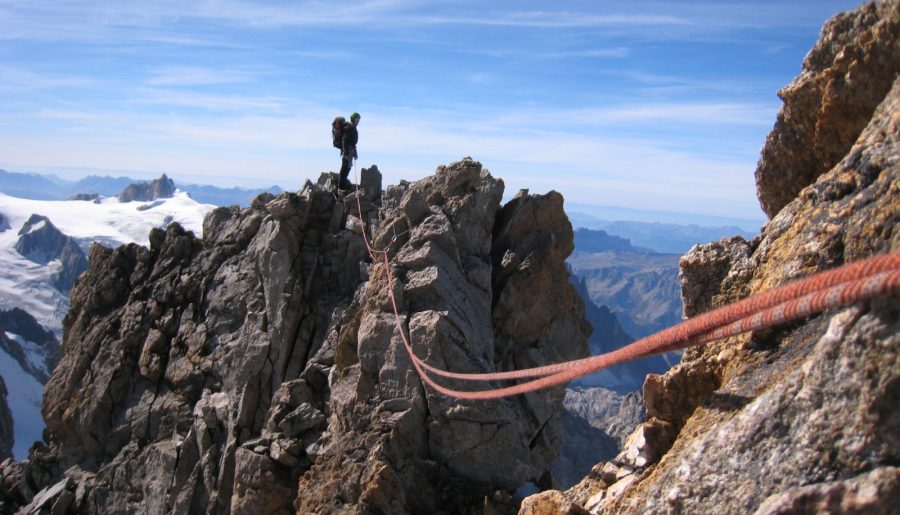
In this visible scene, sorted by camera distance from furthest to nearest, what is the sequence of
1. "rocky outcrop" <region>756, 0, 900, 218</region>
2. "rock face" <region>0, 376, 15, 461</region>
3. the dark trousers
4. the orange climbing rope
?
"rock face" <region>0, 376, 15, 461</region> < the dark trousers < "rocky outcrop" <region>756, 0, 900, 218</region> < the orange climbing rope

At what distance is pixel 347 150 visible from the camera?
104 ft

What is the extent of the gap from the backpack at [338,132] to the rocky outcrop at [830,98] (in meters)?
23.5

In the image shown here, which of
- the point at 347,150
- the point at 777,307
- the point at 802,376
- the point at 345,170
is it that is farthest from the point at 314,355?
the point at 802,376

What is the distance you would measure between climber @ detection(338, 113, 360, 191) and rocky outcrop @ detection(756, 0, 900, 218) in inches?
896

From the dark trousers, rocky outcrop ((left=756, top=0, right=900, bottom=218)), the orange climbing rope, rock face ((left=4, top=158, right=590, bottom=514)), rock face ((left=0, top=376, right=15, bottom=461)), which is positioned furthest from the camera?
rock face ((left=0, top=376, right=15, bottom=461))

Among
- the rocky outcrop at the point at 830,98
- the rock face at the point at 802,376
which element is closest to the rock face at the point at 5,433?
the rock face at the point at 802,376

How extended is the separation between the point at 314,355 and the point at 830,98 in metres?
19.4

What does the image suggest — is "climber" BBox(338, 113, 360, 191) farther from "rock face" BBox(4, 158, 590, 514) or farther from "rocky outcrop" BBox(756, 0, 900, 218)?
"rocky outcrop" BBox(756, 0, 900, 218)

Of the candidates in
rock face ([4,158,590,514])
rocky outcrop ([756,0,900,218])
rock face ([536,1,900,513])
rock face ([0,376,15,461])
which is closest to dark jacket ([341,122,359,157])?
rock face ([4,158,590,514])

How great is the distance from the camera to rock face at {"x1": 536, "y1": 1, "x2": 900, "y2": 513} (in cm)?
544

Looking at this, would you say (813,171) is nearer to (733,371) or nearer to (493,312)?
(733,371)

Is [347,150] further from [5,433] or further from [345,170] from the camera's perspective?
[5,433]

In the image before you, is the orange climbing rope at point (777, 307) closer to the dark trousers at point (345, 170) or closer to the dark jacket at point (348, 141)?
the dark trousers at point (345, 170)

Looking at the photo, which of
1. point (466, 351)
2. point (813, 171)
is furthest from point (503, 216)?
point (813, 171)
